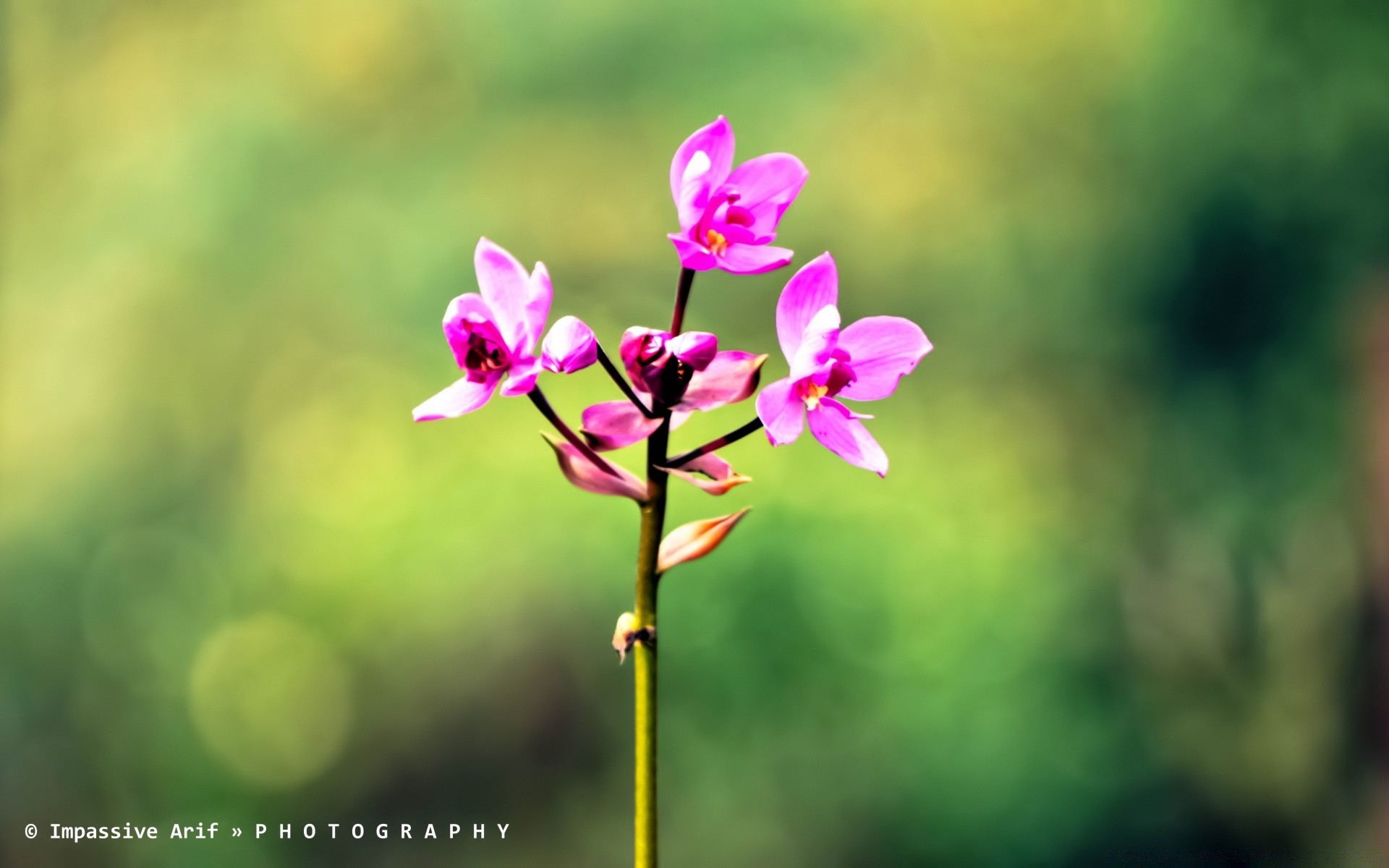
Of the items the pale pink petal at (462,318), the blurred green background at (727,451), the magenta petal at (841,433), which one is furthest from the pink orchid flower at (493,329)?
the blurred green background at (727,451)

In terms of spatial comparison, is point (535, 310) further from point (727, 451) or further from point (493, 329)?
point (727, 451)

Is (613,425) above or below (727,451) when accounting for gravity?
→ below

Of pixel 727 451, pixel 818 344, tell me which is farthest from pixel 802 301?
pixel 727 451

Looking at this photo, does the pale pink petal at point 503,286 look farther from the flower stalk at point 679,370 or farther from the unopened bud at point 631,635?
the unopened bud at point 631,635

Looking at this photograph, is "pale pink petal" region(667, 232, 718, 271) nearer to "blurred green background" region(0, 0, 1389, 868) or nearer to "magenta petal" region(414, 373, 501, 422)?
"magenta petal" region(414, 373, 501, 422)

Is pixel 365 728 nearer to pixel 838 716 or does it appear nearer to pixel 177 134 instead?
pixel 838 716

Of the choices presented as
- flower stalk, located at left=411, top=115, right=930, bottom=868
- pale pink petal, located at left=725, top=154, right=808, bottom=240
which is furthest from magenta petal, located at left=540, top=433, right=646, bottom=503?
pale pink petal, located at left=725, top=154, right=808, bottom=240

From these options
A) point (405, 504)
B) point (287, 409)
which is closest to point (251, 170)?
point (287, 409)
